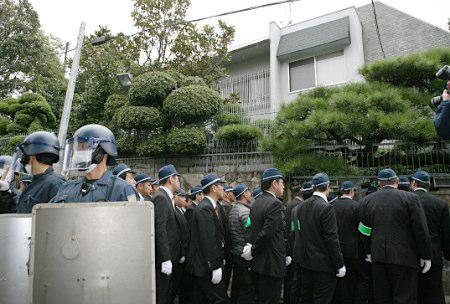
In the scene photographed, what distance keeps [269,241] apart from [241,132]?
560cm

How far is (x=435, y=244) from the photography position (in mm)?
4918

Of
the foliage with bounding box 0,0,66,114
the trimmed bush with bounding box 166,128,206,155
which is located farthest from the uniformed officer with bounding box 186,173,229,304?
the foliage with bounding box 0,0,66,114

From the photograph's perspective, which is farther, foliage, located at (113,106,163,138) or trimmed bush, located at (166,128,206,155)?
foliage, located at (113,106,163,138)

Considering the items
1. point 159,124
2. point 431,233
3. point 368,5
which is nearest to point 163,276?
point 431,233

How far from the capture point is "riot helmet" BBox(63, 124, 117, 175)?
307 centimetres

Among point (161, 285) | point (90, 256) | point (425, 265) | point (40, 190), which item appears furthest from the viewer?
point (425, 265)

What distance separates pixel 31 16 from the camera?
2227 cm

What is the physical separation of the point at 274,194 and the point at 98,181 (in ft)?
8.65

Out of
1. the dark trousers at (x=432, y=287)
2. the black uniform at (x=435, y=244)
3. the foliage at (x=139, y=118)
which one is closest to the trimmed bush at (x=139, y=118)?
the foliage at (x=139, y=118)

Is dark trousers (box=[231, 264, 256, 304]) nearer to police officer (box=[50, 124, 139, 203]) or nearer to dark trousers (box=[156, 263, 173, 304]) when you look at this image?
dark trousers (box=[156, 263, 173, 304])

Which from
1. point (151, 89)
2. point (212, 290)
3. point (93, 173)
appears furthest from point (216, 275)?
point (151, 89)

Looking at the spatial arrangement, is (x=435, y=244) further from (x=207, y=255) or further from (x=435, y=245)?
(x=207, y=255)

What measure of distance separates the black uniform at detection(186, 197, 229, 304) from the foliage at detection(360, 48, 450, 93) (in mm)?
5526

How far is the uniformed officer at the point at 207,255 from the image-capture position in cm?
450
